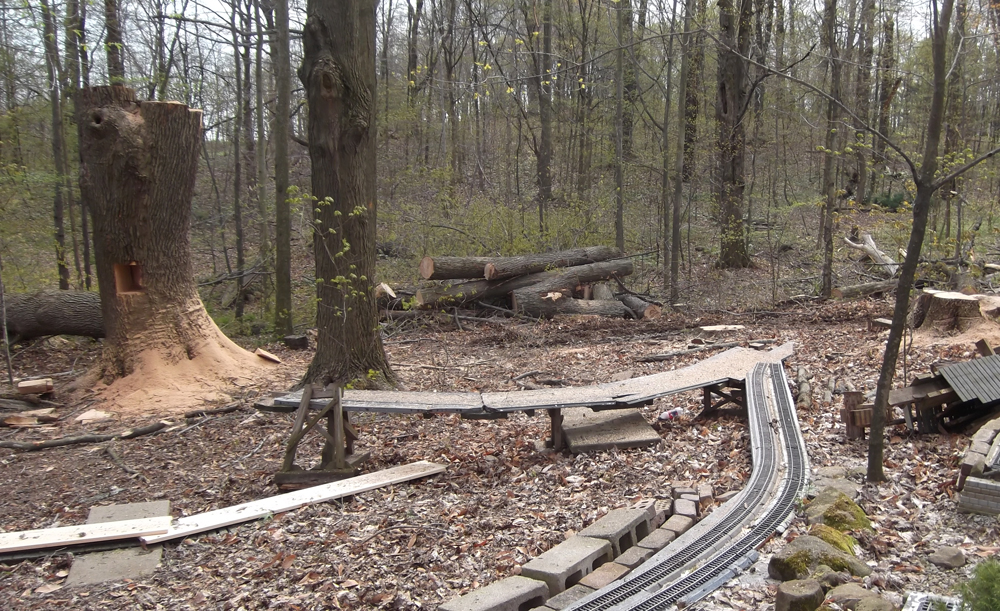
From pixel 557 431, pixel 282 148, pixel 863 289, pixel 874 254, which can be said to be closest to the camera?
pixel 557 431

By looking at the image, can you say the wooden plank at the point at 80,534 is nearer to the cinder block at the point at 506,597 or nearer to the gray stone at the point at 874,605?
the cinder block at the point at 506,597

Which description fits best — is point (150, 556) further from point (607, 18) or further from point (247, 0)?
point (607, 18)

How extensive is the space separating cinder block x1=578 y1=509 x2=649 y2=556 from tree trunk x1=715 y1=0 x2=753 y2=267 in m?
11.5

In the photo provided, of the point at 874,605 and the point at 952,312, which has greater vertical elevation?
the point at 952,312

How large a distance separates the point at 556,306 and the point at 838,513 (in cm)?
856

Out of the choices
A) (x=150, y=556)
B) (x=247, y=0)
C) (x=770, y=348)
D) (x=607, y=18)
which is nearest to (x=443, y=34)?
(x=607, y=18)

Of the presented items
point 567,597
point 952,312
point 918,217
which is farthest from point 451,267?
point 567,597

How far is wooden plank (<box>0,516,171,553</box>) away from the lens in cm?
434

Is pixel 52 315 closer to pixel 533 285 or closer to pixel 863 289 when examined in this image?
pixel 533 285

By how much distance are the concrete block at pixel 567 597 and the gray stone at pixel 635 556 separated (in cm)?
34

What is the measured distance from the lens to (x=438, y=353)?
997 cm

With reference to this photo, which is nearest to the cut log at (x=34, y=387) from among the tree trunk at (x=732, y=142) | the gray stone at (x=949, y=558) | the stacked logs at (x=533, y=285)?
the stacked logs at (x=533, y=285)

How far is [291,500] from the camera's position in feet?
15.9

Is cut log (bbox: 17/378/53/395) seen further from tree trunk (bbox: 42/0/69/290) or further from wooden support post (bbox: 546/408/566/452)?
wooden support post (bbox: 546/408/566/452)
